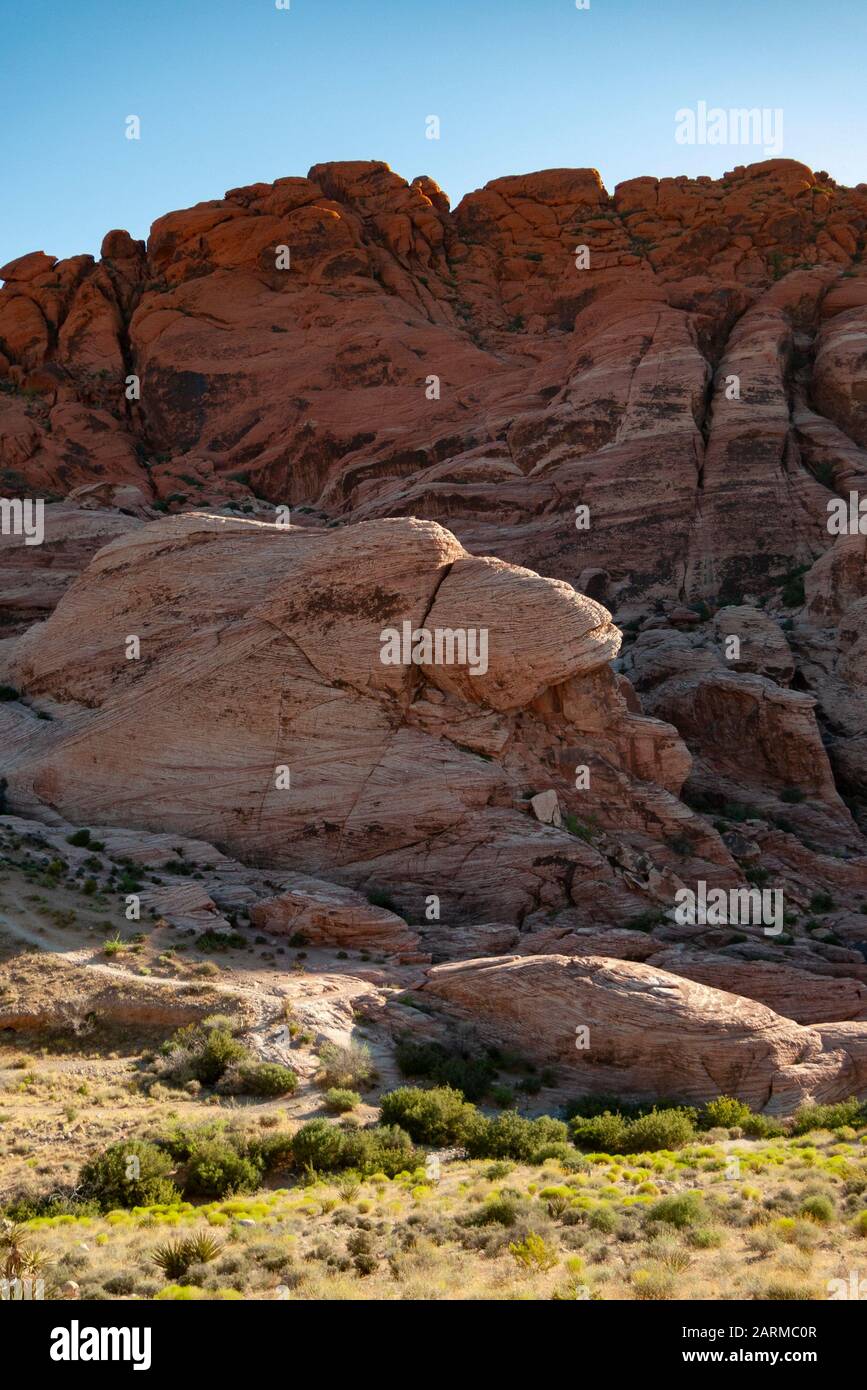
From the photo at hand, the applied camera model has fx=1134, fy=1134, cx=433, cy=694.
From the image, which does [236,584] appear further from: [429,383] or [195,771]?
[429,383]

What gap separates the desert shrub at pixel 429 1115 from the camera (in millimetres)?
18094

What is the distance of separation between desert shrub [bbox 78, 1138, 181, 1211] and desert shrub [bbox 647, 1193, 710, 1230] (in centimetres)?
641

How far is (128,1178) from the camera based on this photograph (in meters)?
15.4

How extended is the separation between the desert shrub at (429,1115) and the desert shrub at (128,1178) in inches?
156

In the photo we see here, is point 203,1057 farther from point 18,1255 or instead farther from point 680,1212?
point 680,1212

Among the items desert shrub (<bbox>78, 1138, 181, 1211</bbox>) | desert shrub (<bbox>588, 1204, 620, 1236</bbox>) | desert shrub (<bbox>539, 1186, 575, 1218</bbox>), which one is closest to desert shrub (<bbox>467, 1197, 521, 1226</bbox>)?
desert shrub (<bbox>539, 1186, 575, 1218</bbox>)

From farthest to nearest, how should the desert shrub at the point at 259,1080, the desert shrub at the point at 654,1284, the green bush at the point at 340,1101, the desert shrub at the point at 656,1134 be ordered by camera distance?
the desert shrub at the point at 259,1080, the green bush at the point at 340,1101, the desert shrub at the point at 656,1134, the desert shrub at the point at 654,1284

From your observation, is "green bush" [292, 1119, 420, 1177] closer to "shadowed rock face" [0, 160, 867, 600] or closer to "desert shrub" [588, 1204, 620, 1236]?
"desert shrub" [588, 1204, 620, 1236]

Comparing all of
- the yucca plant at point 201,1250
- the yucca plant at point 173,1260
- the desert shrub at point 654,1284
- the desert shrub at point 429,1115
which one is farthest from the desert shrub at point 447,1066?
the desert shrub at point 654,1284

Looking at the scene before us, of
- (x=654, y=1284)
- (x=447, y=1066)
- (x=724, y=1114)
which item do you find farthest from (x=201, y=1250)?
(x=724, y=1114)

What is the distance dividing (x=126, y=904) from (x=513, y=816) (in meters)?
9.53

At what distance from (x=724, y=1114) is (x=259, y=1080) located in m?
7.99

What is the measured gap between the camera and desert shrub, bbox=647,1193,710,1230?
13.7 meters

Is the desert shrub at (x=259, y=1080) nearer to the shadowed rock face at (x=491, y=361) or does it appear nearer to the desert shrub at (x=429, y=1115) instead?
the desert shrub at (x=429, y=1115)
